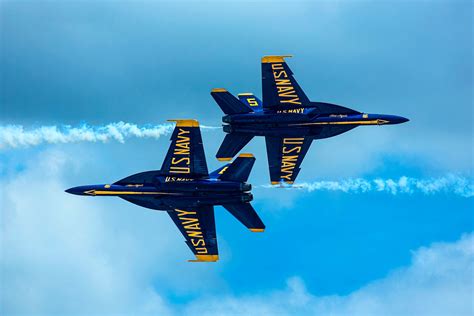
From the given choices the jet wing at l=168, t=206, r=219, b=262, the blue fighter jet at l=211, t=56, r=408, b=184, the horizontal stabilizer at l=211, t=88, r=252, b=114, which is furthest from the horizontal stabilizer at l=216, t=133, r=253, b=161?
the jet wing at l=168, t=206, r=219, b=262

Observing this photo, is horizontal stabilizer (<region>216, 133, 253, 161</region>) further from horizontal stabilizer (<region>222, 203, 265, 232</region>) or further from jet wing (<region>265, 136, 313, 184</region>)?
horizontal stabilizer (<region>222, 203, 265, 232</region>)

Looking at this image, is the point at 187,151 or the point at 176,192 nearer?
the point at 187,151

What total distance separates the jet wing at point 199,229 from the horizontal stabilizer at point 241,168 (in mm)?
4960

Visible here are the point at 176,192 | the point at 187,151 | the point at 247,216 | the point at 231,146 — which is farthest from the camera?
the point at 231,146


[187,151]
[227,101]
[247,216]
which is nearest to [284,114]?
[227,101]

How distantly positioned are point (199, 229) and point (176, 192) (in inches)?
194

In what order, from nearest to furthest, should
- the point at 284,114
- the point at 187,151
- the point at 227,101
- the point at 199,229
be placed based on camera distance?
the point at 187,151 < the point at 199,229 < the point at 284,114 < the point at 227,101

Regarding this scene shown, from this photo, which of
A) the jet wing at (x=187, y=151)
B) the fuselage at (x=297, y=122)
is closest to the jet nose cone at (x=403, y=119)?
the fuselage at (x=297, y=122)

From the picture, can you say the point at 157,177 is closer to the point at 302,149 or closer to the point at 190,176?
the point at 190,176

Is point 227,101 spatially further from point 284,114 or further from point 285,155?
point 285,155

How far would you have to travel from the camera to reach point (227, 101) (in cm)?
14788

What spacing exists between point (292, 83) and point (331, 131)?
18.5 ft

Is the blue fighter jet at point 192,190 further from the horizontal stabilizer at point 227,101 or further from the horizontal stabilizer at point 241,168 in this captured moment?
the horizontal stabilizer at point 227,101

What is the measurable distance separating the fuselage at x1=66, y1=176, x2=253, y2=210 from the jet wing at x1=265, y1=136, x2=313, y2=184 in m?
7.71
